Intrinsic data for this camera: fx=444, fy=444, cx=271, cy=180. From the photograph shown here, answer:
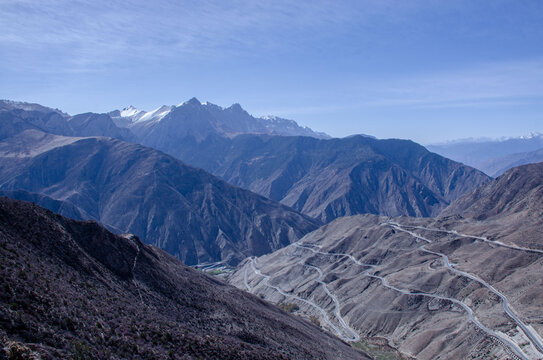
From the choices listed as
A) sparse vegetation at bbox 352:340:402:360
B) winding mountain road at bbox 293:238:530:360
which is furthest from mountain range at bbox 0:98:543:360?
sparse vegetation at bbox 352:340:402:360

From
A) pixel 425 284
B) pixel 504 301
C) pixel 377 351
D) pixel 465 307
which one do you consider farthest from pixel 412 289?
pixel 377 351

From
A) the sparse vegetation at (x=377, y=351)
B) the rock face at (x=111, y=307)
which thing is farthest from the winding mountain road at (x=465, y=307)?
the rock face at (x=111, y=307)

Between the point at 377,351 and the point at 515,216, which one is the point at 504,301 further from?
the point at 515,216

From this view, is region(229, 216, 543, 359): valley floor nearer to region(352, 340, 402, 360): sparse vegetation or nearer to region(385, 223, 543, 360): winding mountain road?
region(385, 223, 543, 360): winding mountain road

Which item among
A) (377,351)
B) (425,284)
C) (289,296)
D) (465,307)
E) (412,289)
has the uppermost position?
(425,284)

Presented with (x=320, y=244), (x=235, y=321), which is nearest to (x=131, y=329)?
(x=235, y=321)

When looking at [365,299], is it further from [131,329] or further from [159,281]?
[131,329]

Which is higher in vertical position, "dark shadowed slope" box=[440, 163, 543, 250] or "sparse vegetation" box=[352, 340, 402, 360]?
"dark shadowed slope" box=[440, 163, 543, 250]
